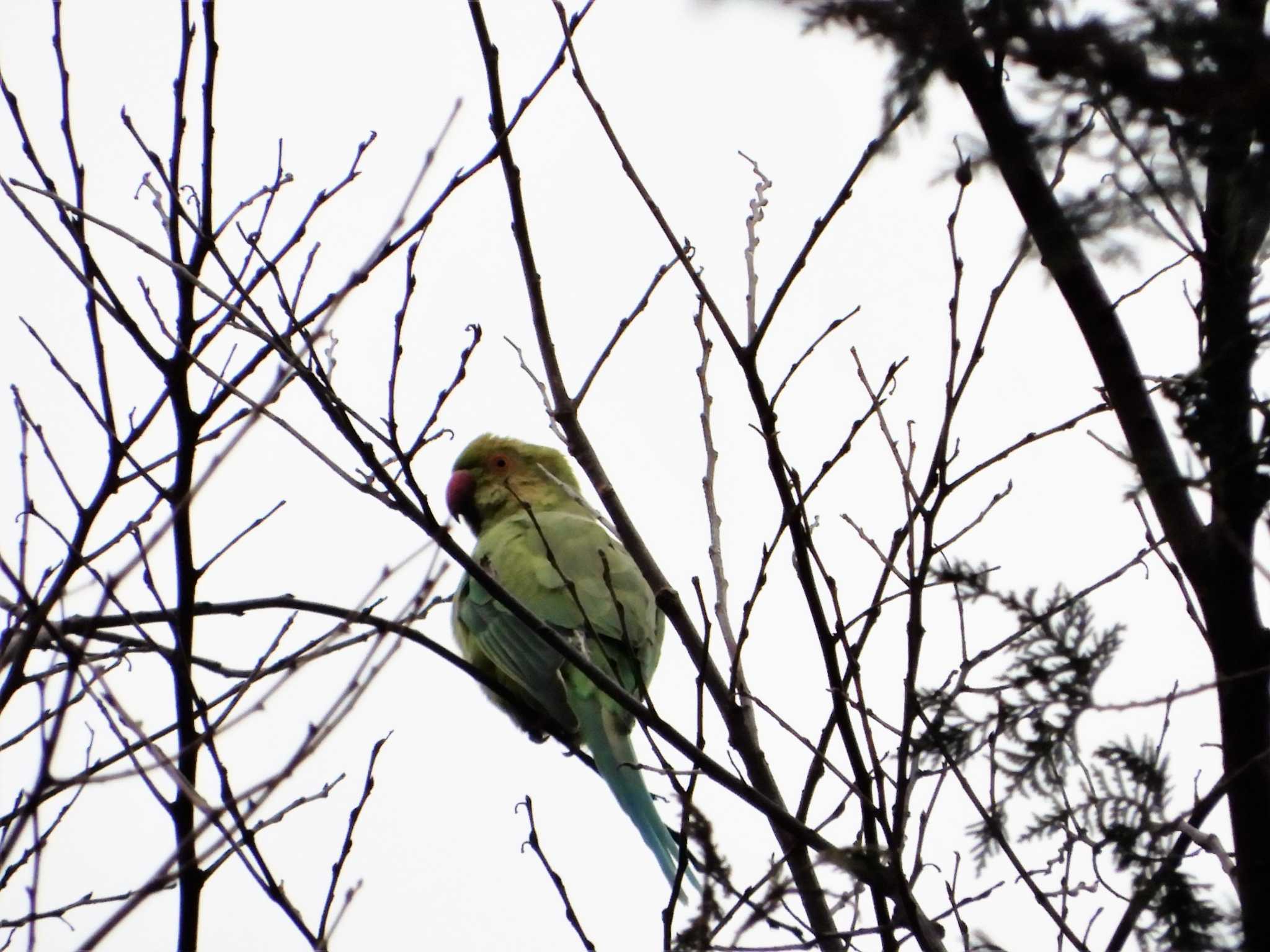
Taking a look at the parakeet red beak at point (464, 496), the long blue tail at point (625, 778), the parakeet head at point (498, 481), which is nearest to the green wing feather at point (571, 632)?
the long blue tail at point (625, 778)

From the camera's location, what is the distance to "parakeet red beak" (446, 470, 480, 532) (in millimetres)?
7117

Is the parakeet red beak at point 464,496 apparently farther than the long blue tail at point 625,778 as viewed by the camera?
Yes

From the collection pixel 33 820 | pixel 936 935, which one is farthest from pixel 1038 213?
pixel 33 820

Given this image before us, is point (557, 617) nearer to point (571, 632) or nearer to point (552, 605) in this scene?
point (552, 605)

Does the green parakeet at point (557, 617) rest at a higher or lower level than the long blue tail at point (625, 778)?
higher

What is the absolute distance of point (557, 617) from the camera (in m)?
5.66

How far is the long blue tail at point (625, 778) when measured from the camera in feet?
14.7

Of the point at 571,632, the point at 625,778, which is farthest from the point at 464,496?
the point at 625,778

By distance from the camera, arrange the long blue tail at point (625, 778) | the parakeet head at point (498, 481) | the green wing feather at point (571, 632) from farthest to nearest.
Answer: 1. the parakeet head at point (498, 481)
2. the green wing feather at point (571, 632)
3. the long blue tail at point (625, 778)

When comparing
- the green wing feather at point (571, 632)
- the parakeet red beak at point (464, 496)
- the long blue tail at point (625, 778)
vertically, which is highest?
the parakeet red beak at point (464, 496)

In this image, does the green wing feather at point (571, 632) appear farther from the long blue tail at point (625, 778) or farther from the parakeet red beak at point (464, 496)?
the parakeet red beak at point (464, 496)

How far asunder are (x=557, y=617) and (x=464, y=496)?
5.48ft

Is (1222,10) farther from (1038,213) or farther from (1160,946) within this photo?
(1160,946)

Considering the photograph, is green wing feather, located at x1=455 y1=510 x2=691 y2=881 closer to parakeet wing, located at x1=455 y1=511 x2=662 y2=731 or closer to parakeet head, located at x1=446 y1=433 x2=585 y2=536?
parakeet wing, located at x1=455 y1=511 x2=662 y2=731
